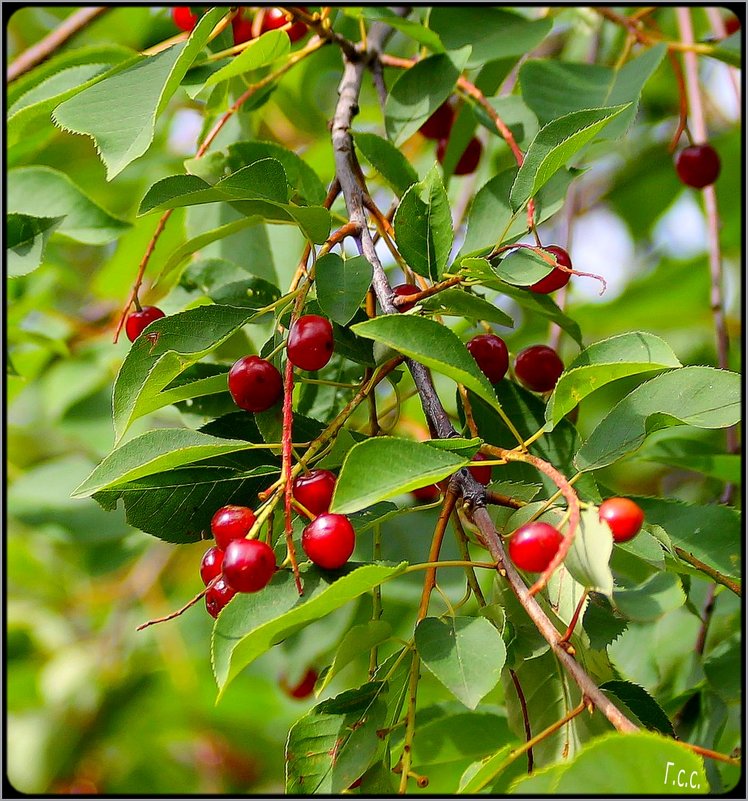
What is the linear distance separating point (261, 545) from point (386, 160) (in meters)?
0.50

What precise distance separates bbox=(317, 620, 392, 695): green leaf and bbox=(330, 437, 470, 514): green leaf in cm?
16

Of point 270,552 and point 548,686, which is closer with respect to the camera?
point 270,552

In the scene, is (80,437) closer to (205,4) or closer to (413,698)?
(205,4)

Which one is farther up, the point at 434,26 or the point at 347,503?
the point at 434,26

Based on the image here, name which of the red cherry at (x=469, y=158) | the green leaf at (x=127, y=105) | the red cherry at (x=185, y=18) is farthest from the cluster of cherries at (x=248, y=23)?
the red cherry at (x=469, y=158)

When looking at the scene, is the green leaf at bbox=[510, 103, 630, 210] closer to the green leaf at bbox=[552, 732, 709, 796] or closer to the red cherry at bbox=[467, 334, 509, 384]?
the red cherry at bbox=[467, 334, 509, 384]

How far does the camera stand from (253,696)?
2449 millimetres

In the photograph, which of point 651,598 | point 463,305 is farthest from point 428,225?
point 651,598

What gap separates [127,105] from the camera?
847mm

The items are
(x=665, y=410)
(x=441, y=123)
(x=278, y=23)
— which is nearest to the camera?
(x=665, y=410)

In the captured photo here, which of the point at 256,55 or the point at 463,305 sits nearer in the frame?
the point at 463,305

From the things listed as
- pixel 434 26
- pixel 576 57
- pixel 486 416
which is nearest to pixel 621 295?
pixel 576 57

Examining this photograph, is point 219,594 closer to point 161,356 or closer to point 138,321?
point 161,356

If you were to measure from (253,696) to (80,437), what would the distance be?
3.37 ft
